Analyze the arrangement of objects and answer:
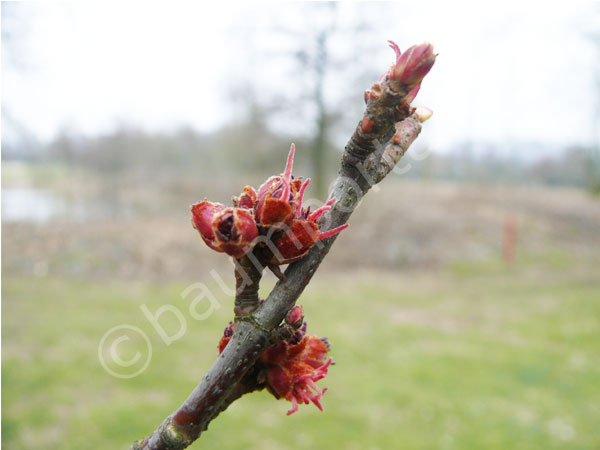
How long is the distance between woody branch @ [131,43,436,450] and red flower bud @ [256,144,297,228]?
45mm

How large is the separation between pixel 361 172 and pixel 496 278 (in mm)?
10392

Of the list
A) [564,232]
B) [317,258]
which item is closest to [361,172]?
[317,258]

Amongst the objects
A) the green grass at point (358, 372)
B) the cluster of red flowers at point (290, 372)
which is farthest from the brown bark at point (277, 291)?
the green grass at point (358, 372)

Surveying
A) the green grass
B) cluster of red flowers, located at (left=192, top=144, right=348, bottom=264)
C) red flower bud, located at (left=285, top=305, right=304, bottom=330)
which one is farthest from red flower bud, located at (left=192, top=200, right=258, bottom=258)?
the green grass

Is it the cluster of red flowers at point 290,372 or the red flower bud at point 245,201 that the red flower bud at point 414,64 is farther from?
the cluster of red flowers at point 290,372

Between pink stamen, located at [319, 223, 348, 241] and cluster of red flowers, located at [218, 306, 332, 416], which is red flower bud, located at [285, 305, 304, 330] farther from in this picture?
pink stamen, located at [319, 223, 348, 241]

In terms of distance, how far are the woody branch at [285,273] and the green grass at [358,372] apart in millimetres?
4142

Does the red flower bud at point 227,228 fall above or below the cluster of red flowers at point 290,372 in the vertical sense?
above

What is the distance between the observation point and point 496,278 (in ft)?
33.2

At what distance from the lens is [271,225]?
642mm

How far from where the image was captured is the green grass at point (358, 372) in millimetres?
4516

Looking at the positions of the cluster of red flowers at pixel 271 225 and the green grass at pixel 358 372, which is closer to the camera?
the cluster of red flowers at pixel 271 225

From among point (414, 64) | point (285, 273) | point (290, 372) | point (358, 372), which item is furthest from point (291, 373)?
point (358, 372)

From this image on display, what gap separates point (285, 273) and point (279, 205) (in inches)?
3.9
